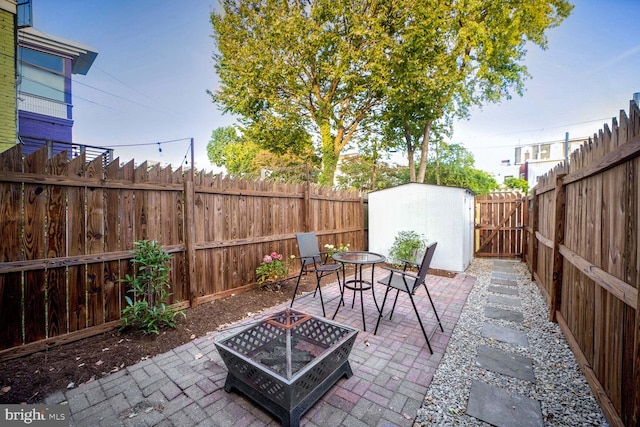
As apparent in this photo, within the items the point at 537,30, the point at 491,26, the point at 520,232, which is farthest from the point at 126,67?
the point at 537,30

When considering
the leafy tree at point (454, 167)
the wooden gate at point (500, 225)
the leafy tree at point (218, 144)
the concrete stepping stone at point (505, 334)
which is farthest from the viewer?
the leafy tree at point (218, 144)

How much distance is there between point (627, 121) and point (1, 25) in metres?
9.21

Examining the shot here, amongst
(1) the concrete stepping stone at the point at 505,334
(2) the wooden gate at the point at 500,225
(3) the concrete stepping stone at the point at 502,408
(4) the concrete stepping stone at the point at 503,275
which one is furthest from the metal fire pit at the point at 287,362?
(2) the wooden gate at the point at 500,225

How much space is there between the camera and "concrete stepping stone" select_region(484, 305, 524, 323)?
342 cm

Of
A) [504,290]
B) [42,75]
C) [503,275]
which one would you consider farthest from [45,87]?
[503,275]

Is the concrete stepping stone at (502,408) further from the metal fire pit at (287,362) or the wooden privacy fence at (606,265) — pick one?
the metal fire pit at (287,362)

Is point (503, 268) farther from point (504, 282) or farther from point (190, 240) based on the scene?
point (190, 240)

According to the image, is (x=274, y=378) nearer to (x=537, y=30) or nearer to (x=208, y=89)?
(x=208, y=89)

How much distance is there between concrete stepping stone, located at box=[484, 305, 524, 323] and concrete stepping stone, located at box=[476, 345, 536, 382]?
40.3 inches

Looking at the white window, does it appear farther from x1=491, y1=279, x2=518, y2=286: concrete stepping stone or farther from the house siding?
x1=491, y1=279, x2=518, y2=286: concrete stepping stone

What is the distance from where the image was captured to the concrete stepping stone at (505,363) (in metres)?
2.24

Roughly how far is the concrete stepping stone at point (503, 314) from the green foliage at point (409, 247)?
248 centimetres

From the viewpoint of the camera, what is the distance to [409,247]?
6285 millimetres

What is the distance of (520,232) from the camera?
7.64m
